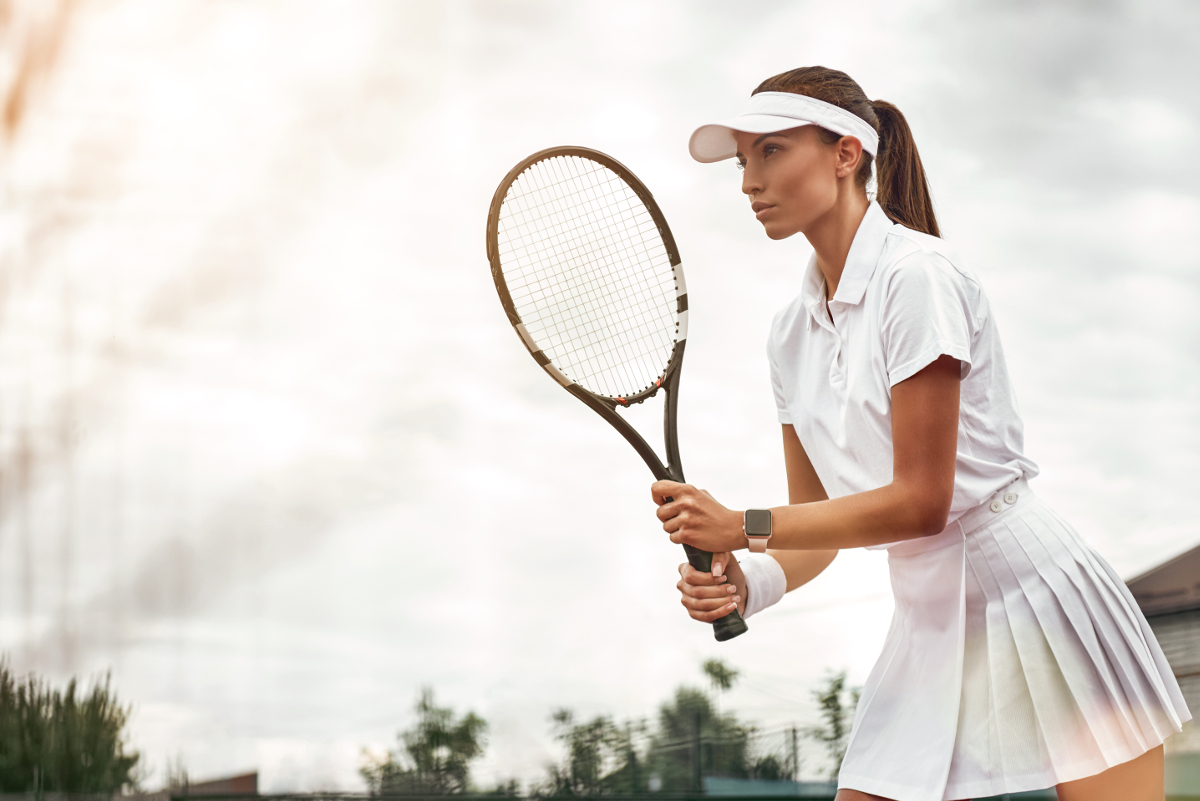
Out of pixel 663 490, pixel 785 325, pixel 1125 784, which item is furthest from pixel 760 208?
pixel 1125 784

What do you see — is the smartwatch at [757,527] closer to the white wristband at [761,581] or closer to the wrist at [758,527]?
the wrist at [758,527]

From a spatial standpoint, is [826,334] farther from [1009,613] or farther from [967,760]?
[967,760]

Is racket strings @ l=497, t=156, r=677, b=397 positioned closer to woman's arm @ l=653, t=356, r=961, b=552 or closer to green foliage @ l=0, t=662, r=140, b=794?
woman's arm @ l=653, t=356, r=961, b=552

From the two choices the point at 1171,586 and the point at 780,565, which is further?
the point at 1171,586

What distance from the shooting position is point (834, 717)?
11.3 metres

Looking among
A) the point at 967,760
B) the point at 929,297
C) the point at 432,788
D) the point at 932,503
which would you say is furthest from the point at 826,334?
the point at 432,788

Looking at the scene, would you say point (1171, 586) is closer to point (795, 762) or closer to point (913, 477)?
point (795, 762)

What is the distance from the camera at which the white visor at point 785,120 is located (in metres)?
1.61

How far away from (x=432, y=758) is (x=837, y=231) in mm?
14534

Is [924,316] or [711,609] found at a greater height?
[924,316]

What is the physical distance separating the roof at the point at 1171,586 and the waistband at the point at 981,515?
757cm

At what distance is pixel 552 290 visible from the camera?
224cm

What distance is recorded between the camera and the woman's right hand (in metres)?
1.73

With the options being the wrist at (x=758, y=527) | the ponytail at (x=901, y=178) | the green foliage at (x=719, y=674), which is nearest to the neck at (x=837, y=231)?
the ponytail at (x=901, y=178)
